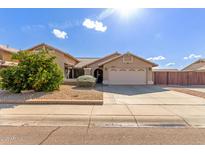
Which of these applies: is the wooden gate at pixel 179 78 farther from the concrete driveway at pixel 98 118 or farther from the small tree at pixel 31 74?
the concrete driveway at pixel 98 118

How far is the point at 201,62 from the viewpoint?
3709 centimetres

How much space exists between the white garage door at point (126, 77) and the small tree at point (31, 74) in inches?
463

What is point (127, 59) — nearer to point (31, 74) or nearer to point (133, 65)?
point (133, 65)

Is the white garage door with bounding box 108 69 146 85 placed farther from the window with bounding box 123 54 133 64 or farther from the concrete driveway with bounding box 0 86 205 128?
the concrete driveway with bounding box 0 86 205 128

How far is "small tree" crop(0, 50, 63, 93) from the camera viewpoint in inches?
504

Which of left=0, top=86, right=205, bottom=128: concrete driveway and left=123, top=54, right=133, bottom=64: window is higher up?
left=123, top=54, right=133, bottom=64: window

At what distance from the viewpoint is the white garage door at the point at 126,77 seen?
970 inches

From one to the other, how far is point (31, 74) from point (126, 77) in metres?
14.1

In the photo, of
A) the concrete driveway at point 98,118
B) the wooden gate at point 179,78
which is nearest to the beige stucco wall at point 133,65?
the wooden gate at point 179,78

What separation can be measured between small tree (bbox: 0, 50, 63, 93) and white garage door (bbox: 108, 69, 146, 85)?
11.8 m

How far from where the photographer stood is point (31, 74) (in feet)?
42.2

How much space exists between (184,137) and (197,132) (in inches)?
31.2

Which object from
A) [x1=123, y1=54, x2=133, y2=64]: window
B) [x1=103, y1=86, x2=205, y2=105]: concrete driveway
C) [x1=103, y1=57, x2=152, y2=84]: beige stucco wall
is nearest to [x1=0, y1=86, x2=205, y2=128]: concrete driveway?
[x1=103, y1=86, x2=205, y2=105]: concrete driveway

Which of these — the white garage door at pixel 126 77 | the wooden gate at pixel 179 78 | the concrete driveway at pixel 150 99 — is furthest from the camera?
the wooden gate at pixel 179 78
